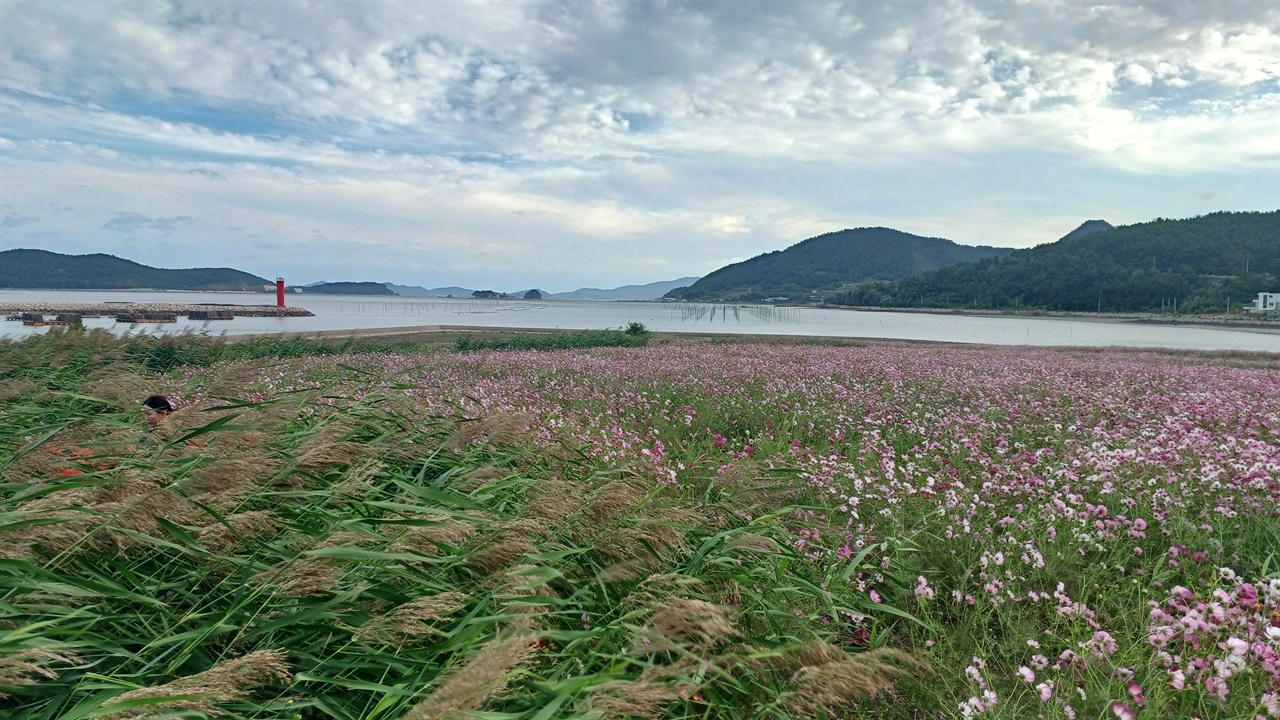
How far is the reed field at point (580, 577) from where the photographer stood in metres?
2.21

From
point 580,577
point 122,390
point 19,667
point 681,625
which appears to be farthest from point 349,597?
point 122,390

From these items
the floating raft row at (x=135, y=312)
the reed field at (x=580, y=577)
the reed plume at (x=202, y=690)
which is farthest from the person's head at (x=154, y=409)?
the floating raft row at (x=135, y=312)

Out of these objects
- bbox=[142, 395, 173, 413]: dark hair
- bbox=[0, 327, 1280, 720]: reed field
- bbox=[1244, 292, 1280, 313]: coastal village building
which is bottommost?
bbox=[0, 327, 1280, 720]: reed field

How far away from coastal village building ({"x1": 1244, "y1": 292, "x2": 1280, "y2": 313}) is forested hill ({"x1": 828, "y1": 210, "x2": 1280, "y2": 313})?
7.87ft

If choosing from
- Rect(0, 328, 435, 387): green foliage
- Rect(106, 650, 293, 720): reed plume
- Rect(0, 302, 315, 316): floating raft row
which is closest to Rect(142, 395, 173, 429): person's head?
Rect(106, 650, 293, 720): reed plume

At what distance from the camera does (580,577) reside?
3.12 metres

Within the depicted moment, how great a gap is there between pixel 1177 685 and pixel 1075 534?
1847 millimetres

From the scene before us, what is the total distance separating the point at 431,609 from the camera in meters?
2.19

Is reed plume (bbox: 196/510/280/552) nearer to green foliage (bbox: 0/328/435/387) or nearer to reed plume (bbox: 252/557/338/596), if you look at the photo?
reed plume (bbox: 252/557/338/596)

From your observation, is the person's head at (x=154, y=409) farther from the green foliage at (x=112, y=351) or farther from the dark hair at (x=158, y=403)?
the green foliage at (x=112, y=351)

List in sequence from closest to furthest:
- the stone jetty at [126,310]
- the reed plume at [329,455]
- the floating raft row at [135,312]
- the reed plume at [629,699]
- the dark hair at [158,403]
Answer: the reed plume at [629,699]
the reed plume at [329,455]
the dark hair at [158,403]
the floating raft row at [135,312]
the stone jetty at [126,310]

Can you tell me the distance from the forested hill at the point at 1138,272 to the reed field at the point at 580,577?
5871 inches

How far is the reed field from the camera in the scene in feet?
7.27

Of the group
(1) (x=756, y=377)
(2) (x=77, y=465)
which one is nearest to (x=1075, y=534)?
(2) (x=77, y=465)
